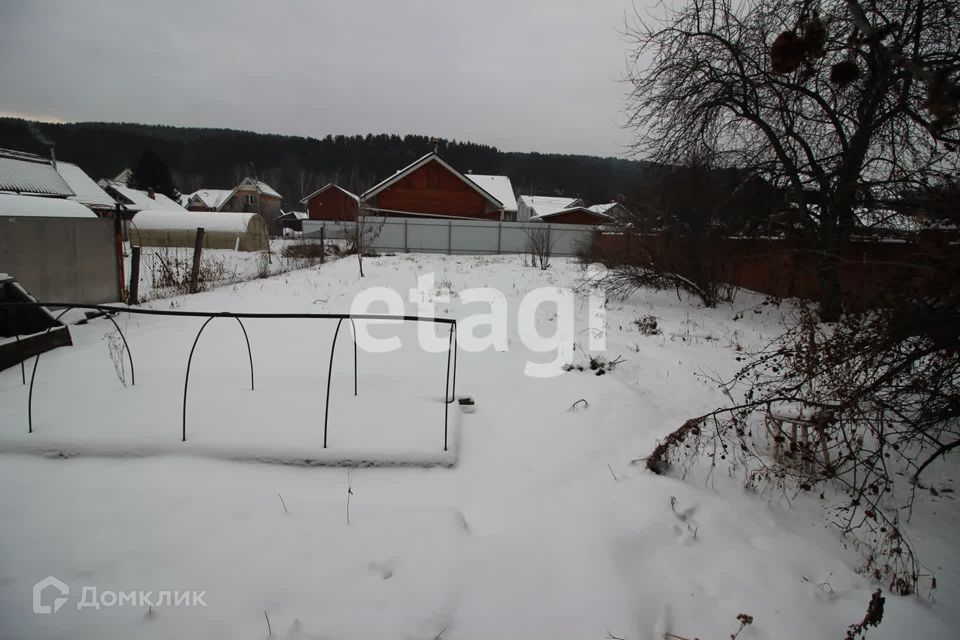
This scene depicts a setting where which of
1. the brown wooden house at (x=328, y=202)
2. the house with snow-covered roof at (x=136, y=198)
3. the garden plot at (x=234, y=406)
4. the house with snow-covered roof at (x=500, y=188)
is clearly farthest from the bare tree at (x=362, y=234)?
the house with snow-covered roof at (x=136, y=198)

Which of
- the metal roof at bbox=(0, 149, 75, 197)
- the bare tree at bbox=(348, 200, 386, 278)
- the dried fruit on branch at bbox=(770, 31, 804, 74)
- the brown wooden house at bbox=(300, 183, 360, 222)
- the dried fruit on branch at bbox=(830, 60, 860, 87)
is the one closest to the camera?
the dried fruit on branch at bbox=(770, 31, 804, 74)

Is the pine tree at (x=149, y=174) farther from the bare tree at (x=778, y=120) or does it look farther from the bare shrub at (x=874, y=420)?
the bare shrub at (x=874, y=420)

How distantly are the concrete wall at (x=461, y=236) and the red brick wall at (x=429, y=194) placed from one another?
1.79m

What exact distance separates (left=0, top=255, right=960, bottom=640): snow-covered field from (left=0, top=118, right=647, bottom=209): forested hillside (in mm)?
68144

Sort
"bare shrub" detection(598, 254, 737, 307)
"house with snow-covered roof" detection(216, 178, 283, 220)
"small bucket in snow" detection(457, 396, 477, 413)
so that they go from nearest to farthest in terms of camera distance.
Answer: "small bucket in snow" detection(457, 396, 477, 413) < "bare shrub" detection(598, 254, 737, 307) < "house with snow-covered roof" detection(216, 178, 283, 220)

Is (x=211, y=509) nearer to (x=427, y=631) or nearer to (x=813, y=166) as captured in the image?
(x=427, y=631)

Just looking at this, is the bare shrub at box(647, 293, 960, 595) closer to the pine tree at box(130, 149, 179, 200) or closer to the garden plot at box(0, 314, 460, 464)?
the garden plot at box(0, 314, 460, 464)

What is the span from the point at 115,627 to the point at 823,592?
10.7 feet

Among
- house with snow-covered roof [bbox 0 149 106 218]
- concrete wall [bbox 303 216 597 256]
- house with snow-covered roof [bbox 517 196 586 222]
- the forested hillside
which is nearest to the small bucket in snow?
house with snow-covered roof [bbox 0 149 106 218]

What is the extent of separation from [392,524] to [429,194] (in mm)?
26510

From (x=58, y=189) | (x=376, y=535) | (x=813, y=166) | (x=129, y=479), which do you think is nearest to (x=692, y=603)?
(x=376, y=535)

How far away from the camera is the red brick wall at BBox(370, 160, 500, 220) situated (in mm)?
26969

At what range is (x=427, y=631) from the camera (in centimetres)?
188

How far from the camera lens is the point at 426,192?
2711 centimetres
